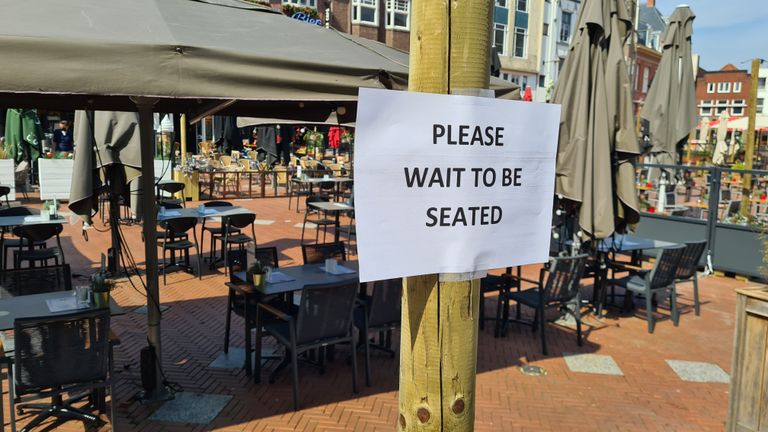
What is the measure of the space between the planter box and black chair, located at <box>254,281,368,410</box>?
9.17 ft

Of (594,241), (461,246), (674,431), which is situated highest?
(461,246)

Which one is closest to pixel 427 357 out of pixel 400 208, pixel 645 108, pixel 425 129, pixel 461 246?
pixel 461 246

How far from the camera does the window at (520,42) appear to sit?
37531 mm

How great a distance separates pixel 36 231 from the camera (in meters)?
7.80

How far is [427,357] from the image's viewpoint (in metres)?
1.81

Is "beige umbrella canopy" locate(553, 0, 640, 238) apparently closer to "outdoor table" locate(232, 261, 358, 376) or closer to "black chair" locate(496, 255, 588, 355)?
"black chair" locate(496, 255, 588, 355)

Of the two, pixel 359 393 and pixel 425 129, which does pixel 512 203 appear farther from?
pixel 359 393

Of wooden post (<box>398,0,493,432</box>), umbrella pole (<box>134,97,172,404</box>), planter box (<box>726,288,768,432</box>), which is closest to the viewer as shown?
wooden post (<box>398,0,493,432</box>)

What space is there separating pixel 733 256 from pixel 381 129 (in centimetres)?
1017

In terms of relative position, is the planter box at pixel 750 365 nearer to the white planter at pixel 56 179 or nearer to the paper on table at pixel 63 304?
the paper on table at pixel 63 304

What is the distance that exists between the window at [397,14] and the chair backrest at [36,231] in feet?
90.7

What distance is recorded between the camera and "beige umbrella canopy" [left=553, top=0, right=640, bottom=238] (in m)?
6.44

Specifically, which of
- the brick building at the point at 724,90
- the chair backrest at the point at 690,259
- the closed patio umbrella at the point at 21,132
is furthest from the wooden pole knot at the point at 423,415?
the brick building at the point at 724,90

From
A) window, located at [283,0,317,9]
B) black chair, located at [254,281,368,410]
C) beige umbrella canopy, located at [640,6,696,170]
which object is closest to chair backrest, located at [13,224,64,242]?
black chair, located at [254,281,368,410]
